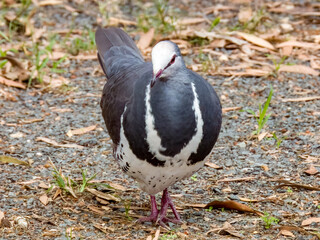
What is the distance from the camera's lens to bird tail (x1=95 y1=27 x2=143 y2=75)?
454cm

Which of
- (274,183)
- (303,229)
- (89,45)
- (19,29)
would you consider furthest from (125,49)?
(19,29)

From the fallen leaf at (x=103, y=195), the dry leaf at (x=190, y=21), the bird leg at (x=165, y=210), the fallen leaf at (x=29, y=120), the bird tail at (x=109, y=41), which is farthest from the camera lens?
the dry leaf at (x=190, y=21)

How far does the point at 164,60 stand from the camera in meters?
3.19

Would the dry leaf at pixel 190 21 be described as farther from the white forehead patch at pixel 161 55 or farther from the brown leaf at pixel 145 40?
the white forehead patch at pixel 161 55

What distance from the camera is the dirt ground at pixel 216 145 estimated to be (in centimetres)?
381

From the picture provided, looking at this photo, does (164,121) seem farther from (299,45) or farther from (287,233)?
(299,45)

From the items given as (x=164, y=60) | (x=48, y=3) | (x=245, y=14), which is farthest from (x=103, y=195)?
(x=48, y=3)

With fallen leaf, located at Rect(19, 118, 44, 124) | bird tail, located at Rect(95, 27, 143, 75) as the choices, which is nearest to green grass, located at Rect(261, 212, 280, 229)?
bird tail, located at Rect(95, 27, 143, 75)

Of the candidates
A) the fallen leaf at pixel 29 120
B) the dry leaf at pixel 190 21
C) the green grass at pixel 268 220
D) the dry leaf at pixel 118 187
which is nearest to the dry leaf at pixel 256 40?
the dry leaf at pixel 190 21

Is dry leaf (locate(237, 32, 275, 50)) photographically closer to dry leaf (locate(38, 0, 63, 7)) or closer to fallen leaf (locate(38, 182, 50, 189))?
dry leaf (locate(38, 0, 63, 7))

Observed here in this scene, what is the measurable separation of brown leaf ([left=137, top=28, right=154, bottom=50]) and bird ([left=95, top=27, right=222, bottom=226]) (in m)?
3.04

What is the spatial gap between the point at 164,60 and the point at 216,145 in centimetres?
180

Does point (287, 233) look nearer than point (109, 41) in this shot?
Yes

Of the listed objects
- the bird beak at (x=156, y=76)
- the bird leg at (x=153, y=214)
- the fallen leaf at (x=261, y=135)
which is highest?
the bird beak at (x=156, y=76)
